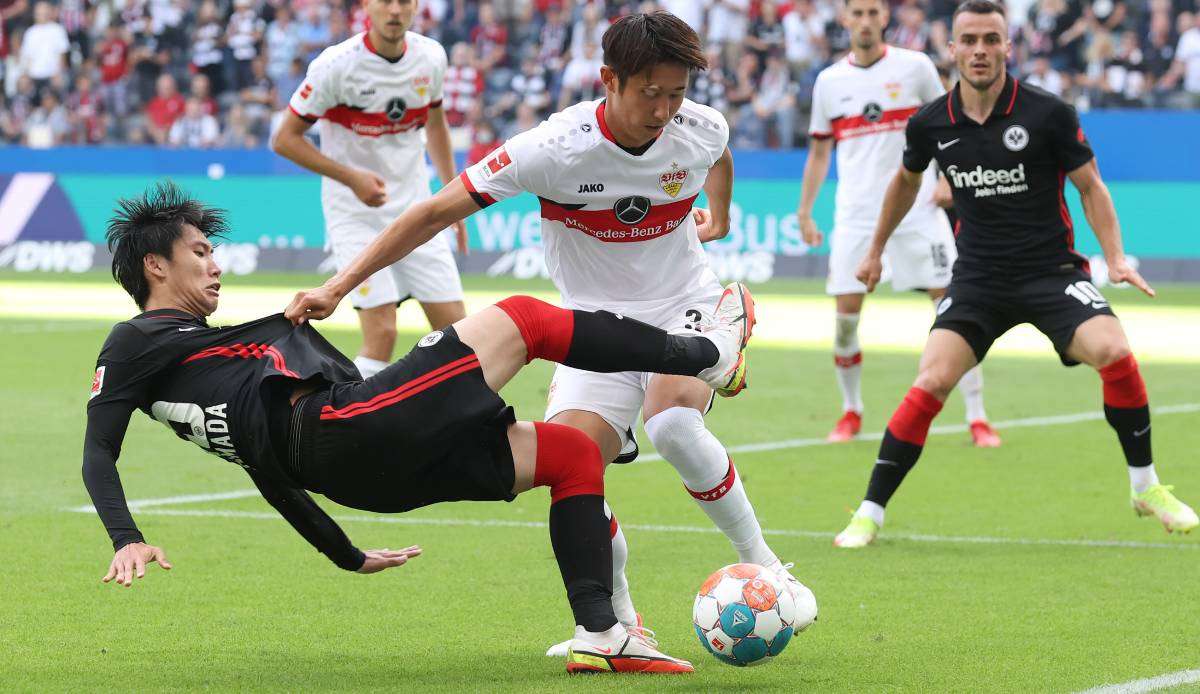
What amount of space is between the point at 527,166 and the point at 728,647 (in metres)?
1.54

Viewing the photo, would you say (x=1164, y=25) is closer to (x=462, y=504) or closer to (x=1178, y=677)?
(x=462, y=504)

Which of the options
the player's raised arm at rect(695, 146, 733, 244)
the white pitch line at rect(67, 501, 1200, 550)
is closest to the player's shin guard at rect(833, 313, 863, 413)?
the white pitch line at rect(67, 501, 1200, 550)

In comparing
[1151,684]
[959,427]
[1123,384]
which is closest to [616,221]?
[1151,684]

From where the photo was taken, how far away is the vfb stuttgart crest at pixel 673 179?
550 centimetres

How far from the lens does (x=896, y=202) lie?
→ 7531 millimetres

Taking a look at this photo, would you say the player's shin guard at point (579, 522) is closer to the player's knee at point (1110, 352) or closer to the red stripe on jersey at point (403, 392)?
the red stripe on jersey at point (403, 392)

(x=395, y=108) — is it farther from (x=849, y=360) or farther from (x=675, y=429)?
(x=675, y=429)

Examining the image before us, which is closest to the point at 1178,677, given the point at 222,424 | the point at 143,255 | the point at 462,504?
the point at 222,424

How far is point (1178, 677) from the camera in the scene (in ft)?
15.9

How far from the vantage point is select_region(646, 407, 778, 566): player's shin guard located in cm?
562

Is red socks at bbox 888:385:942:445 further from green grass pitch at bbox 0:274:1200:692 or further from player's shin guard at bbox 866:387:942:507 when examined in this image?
green grass pitch at bbox 0:274:1200:692

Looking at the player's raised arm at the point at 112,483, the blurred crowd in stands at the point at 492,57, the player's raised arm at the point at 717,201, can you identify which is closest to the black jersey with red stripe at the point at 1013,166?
the player's raised arm at the point at 717,201

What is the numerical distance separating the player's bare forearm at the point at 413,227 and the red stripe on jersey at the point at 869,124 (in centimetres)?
585

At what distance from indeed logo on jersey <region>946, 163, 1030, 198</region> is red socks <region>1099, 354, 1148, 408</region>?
820mm
